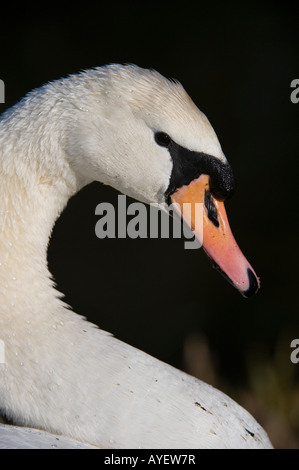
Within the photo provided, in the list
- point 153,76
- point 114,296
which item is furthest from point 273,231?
point 153,76

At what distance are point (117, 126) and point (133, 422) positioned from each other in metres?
0.76

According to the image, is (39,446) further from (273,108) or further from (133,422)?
(273,108)

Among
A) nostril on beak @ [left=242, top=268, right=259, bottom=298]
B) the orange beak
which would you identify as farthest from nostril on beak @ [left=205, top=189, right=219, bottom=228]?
nostril on beak @ [left=242, top=268, right=259, bottom=298]

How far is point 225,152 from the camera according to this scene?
4.78 m

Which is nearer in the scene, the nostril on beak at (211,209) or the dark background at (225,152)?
the nostril on beak at (211,209)

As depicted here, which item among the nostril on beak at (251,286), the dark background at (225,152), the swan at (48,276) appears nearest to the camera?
the swan at (48,276)

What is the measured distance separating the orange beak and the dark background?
8.28ft

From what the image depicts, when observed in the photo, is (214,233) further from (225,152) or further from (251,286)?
(225,152)

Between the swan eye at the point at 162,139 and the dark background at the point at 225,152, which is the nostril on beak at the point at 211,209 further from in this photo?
the dark background at the point at 225,152

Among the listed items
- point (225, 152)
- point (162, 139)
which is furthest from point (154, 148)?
point (225, 152)

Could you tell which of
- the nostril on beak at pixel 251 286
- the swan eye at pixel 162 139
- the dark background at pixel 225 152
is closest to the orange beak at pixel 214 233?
the nostril on beak at pixel 251 286

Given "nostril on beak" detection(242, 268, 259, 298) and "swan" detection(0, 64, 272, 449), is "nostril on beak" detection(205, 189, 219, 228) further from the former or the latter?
"nostril on beak" detection(242, 268, 259, 298)

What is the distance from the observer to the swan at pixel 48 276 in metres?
1.88

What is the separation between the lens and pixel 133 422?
6.14 feet
